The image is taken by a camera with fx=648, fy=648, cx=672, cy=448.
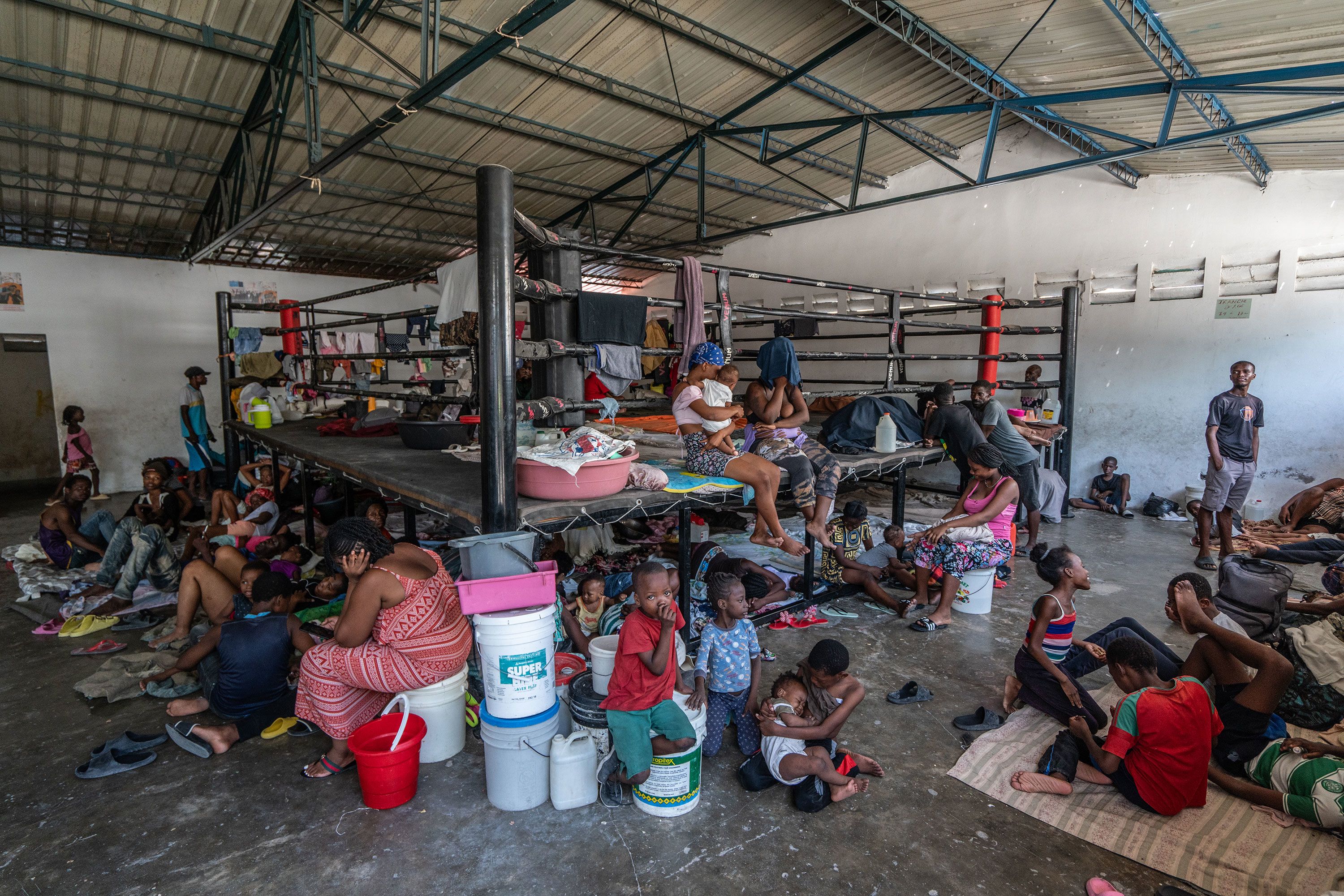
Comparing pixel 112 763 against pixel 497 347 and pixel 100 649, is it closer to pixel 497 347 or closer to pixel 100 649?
pixel 100 649

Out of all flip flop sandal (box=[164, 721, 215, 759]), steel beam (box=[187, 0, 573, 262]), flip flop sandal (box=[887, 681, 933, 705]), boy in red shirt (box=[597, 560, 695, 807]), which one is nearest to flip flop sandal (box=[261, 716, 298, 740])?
flip flop sandal (box=[164, 721, 215, 759])

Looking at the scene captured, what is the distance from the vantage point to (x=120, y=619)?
174 inches

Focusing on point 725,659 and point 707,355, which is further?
point 707,355

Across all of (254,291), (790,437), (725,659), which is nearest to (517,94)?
(790,437)

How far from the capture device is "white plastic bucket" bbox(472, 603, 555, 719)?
2.38 metres

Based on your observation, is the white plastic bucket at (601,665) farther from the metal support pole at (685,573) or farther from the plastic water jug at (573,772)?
the metal support pole at (685,573)

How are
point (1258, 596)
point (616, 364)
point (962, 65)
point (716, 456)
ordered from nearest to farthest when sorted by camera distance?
point (1258, 596) → point (616, 364) → point (716, 456) → point (962, 65)

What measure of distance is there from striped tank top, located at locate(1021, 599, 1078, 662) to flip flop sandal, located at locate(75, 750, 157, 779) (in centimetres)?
406

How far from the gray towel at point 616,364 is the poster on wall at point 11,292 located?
10.1 meters

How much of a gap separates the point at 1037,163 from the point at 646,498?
8462mm

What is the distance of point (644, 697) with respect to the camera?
97.7 inches

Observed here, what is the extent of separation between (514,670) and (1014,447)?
5.07 metres

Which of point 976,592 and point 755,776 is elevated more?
point 976,592

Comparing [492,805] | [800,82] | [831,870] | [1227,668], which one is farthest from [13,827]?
[800,82]
